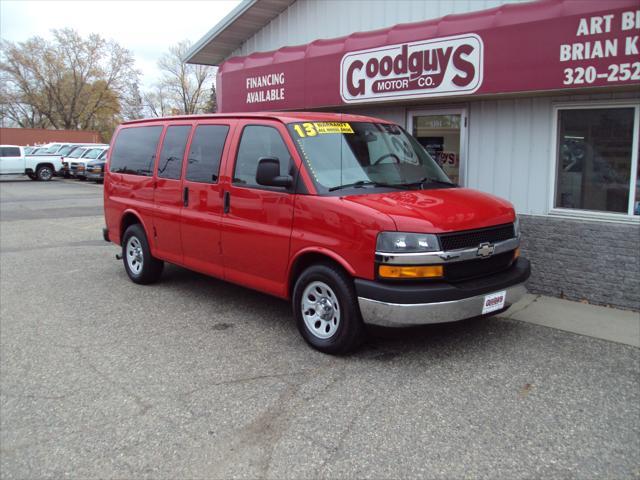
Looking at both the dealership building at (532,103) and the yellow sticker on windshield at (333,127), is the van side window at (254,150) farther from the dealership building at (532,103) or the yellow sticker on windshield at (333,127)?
the dealership building at (532,103)

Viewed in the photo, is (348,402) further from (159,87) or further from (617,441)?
(159,87)

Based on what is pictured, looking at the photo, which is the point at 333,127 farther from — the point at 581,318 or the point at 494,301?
the point at 581,318

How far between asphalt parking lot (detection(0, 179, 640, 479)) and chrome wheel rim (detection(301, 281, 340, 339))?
231mm

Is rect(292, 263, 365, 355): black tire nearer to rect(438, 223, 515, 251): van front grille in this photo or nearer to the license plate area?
rect(438, 223, 515, 251): van front grille

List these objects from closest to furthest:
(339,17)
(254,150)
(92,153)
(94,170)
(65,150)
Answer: (254,150) → (339,17) → (94,170) → (92,153) → (65,150)

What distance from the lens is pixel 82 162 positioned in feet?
98.4

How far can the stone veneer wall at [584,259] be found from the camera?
625 cm

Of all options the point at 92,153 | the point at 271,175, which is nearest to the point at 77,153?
the point at 92,153

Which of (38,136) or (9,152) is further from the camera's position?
(38,136)

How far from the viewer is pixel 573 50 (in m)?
5.99

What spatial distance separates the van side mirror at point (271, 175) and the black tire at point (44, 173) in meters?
30.1

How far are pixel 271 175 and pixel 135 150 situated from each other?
3.15 meters

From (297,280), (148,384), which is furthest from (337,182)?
(148,384)

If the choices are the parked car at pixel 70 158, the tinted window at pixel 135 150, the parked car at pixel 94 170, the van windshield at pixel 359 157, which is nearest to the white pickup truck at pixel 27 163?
the parked car at pixel 70 158
